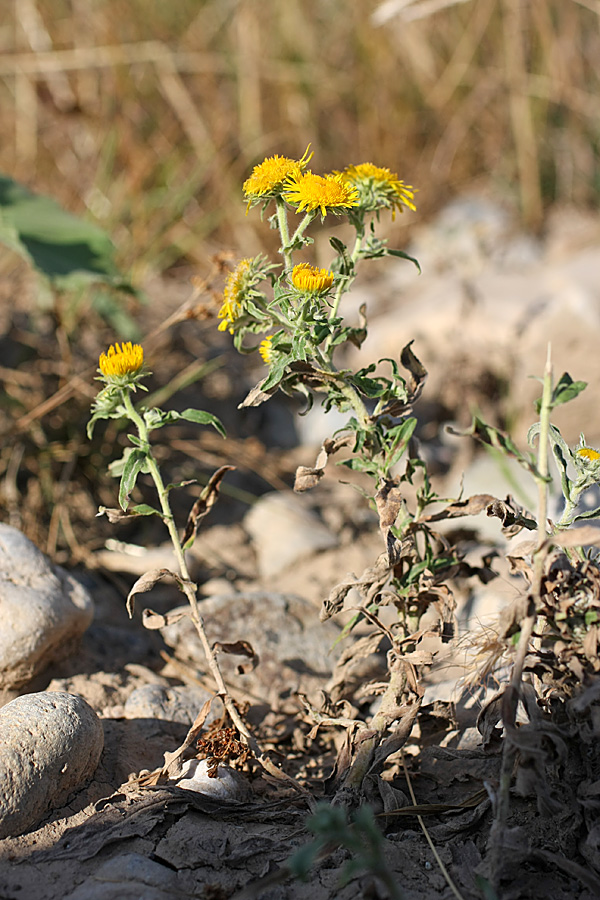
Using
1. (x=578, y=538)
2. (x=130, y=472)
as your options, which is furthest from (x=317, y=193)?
(x=578, y=538)

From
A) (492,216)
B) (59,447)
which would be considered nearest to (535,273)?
(492,216)

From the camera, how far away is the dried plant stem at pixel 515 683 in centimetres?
121

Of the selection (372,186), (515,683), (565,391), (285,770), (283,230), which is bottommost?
(285,770)

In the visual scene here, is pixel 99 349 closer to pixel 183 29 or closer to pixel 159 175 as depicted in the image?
pixel 159 175

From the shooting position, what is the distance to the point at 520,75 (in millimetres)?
4078

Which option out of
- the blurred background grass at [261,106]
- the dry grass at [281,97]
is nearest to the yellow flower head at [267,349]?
the blurred background grass at [261,106]

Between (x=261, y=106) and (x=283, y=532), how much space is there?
108 inches

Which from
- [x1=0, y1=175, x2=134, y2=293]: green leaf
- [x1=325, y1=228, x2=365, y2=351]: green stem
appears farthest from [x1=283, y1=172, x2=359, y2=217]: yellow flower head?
[x1=0, y1=175, x2=134, y2=293]: green leaf

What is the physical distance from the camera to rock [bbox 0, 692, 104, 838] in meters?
1.35

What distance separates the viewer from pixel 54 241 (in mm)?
2766

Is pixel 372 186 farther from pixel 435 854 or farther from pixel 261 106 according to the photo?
pixel 261 106

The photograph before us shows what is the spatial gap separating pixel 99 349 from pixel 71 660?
145 centimetres

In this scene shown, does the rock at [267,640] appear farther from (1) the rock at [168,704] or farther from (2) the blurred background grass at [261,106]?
(2) the blurred background grass at [261,106]

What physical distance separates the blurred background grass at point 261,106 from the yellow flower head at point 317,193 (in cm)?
234
